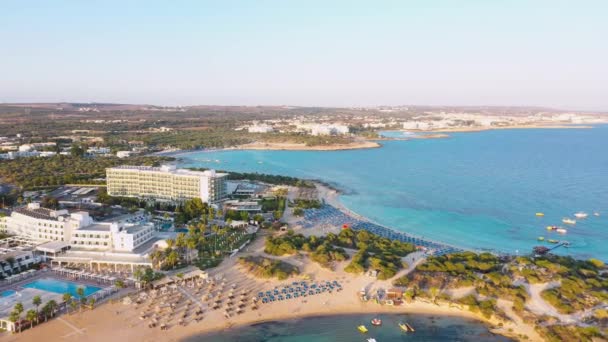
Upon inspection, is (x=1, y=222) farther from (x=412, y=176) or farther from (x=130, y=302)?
(x=412, y=176)

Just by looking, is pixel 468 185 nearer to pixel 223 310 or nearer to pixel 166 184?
pixel 166 184

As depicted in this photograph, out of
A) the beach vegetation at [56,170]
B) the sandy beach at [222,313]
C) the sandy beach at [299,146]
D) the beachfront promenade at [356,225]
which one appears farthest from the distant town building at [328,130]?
the sandy beach at [222,313]

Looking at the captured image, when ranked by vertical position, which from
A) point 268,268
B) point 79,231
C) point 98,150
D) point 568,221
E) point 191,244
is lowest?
point 568,221

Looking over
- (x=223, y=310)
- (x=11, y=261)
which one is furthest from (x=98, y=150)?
(x=223, y=310)

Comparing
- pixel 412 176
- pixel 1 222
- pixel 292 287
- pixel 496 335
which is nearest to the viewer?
pixel 496 335

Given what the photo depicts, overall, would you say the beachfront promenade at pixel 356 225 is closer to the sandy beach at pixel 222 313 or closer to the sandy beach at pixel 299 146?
the sandy beach at pixel 222 313

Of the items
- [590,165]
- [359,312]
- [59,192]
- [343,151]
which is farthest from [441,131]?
[359,312]
